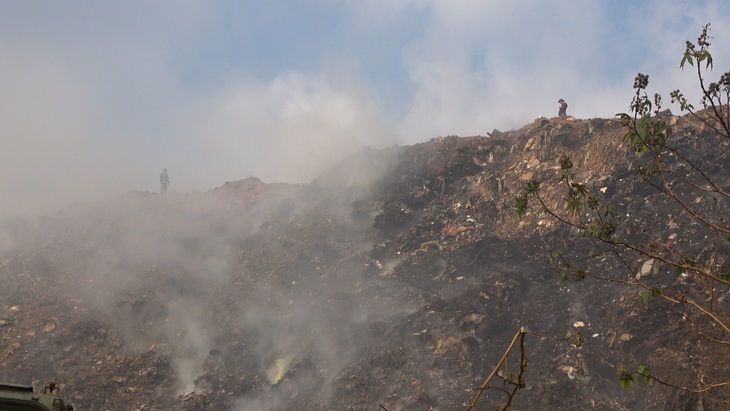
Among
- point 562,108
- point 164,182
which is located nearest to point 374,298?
point 562,108

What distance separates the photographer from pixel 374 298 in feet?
55.1

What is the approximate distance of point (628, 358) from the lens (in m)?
12.1

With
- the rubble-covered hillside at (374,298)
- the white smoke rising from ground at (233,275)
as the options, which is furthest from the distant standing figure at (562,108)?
the white smoke rising from ground at (233,275)

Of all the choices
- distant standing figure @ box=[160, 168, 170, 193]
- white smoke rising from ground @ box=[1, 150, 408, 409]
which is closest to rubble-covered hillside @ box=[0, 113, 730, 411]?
white smoke rising from ground @ box=[1, 150, 408, 409]

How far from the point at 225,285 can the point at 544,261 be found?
1031 centimetres

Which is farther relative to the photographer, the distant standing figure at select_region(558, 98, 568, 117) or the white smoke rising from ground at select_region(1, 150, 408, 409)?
the distant standing figure at select_region(558, 98, 568, 117)

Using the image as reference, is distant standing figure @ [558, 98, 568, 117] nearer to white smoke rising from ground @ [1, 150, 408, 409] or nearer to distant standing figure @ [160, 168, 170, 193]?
white smoke rising from ground @ [1, 150, 408, 409]

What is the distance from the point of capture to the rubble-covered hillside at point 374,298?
1269cm

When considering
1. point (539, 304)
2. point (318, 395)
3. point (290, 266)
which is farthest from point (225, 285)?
point (539, 304)

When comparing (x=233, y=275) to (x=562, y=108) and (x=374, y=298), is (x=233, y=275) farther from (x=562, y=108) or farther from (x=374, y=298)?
(x=562, y=108)

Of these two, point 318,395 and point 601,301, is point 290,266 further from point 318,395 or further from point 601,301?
point 601,301

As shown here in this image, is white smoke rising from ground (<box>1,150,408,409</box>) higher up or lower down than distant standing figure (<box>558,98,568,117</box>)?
lower down

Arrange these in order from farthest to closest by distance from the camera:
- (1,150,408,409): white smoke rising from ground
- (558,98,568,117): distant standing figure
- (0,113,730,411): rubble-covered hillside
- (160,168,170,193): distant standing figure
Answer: (160,168,170,193): distant standing figure < (558,98,568,117): distant standing figure < (1,150,408,409): white smoke rising from ground < (0,113,730,411): rubble-covered hillside

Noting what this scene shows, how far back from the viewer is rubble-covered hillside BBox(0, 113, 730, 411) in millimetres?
12688
